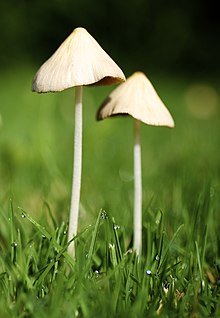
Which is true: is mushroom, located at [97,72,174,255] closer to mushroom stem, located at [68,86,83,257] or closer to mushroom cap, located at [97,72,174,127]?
mushroom cap, located at [97,72,174,127]

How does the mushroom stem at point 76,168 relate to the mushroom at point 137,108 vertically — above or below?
below

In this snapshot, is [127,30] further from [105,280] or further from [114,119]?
[105,280]

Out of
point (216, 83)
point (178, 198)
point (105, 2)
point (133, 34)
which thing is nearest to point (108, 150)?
point (178, 198)

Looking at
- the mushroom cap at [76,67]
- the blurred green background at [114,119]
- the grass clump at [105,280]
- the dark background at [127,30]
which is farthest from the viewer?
the dark background at [127,30]

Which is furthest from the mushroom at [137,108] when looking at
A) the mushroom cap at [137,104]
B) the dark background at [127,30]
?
the dark background at [127,30]

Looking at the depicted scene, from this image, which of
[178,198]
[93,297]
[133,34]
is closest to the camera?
[93,297]

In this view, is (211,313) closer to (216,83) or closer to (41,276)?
(41,276)

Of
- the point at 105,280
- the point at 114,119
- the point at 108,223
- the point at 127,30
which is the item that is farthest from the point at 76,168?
the point at 127,30

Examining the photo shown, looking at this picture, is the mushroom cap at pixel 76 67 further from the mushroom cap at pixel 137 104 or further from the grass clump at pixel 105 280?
the grass clump at pixel 105 280
